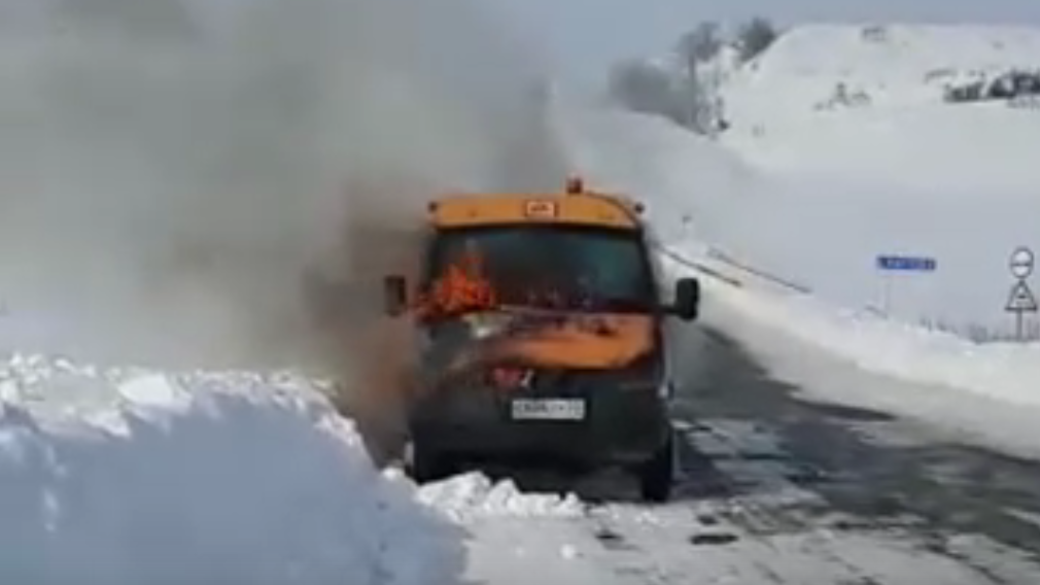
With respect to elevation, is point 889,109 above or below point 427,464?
below

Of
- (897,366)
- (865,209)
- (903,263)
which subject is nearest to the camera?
(897,366)

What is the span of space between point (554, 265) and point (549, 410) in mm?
1258

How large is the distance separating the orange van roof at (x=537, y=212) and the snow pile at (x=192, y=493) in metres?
2.11

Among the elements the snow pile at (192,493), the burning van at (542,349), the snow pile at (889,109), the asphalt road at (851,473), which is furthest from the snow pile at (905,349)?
the snow pile at (889,109)

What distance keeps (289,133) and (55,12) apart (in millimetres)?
3308

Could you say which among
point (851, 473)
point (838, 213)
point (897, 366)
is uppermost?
point (851, 473)

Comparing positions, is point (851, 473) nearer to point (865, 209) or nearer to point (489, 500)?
point (489, 500)

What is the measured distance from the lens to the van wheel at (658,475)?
15.7 meters

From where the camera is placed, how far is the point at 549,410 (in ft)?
50.8

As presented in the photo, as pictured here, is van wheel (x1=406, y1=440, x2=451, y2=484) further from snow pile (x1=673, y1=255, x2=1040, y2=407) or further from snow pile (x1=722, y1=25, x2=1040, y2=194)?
snow pile (x1=722, y1=25, x2=1040, y2=194)

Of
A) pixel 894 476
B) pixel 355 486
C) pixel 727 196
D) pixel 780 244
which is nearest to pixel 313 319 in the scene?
pixel 894 476

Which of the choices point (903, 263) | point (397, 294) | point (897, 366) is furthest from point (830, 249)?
point (397, 294)

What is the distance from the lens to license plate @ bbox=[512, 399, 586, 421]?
50.8ft

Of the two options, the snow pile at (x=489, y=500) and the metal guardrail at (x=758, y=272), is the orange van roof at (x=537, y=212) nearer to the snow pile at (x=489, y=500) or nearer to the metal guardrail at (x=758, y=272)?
the snow pile at (x=489, y=500)
